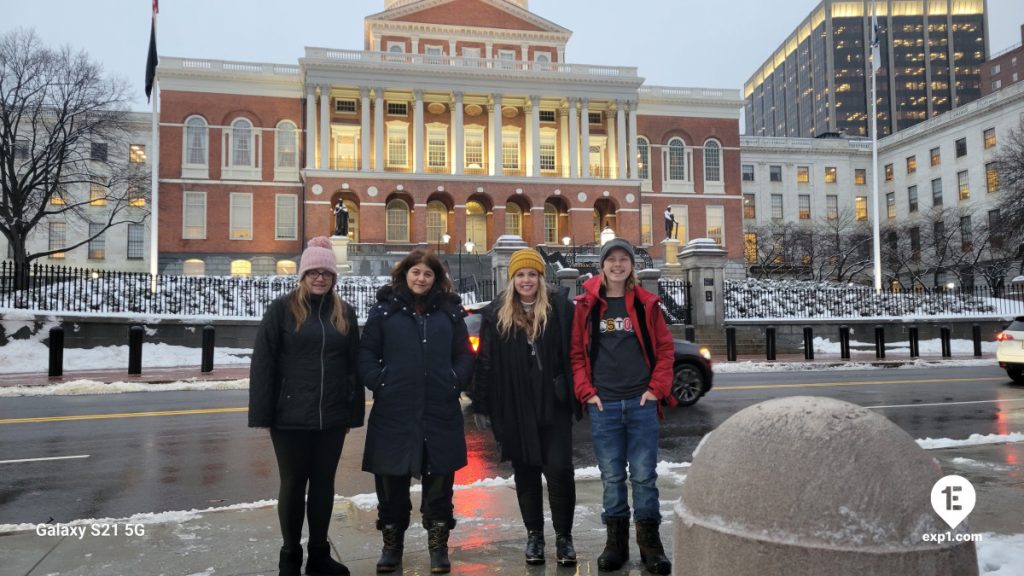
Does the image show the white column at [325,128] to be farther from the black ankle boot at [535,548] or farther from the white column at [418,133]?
the black ankle boot at [535,548]

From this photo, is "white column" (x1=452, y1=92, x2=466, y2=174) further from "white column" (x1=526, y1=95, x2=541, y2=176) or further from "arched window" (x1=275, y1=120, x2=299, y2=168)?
"arched window" (x1=275, y1=120, x2=299, y2=168)

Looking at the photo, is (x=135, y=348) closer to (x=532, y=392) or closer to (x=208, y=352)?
(x=208, y=352)

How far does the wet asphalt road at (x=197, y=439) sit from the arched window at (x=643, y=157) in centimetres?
4314

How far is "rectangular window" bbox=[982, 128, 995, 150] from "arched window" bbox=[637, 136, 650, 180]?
90.9 ft

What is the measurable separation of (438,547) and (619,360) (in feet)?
4.94

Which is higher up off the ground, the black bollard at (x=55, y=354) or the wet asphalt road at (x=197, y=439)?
the black bollard at (x=55, y=354)

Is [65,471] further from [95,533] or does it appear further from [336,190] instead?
[336,190]

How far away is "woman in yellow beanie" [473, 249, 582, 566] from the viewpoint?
4.41 metres

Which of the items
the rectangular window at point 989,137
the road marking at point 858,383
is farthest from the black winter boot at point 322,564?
the rectangular window at point 989,137

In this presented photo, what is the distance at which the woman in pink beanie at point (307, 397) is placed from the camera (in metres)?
4.21

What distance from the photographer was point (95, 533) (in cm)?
485

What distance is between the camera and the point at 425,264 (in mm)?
4582

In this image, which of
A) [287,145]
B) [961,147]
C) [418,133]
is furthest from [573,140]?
[961,147]

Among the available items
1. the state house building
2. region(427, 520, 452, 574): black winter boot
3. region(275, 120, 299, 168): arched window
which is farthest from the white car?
region(275, 120, 299, 168): arched window
